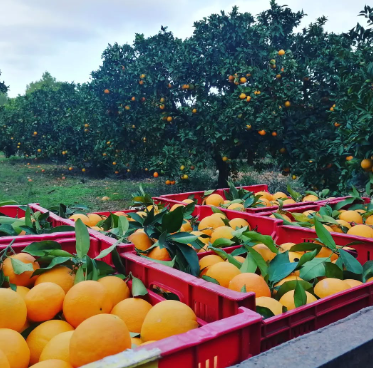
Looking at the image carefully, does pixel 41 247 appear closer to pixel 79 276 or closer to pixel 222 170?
pixel 79 276

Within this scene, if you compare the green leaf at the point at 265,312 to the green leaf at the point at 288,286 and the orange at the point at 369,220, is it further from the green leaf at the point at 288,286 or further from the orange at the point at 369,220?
the orange at the point at 369,220

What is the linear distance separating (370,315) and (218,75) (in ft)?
23.0

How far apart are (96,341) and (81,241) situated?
2.63 feet

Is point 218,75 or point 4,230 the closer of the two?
point 4,230

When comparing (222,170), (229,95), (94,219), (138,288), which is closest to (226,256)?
(138,288)

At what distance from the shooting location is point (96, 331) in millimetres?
1073

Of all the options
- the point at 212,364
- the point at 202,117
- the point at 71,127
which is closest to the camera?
the point at 212,364

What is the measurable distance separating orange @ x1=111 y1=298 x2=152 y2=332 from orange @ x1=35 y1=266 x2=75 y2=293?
0.25m

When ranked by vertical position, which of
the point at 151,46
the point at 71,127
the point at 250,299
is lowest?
the point at 250,299

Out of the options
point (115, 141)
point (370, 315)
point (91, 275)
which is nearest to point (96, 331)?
point (91, 275)

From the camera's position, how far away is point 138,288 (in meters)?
1.53

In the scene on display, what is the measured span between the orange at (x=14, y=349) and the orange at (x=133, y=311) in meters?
0.34

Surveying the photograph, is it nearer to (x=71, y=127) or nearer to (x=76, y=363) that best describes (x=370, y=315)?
(x=76, y=363)

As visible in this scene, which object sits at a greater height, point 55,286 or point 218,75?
point 218,75
